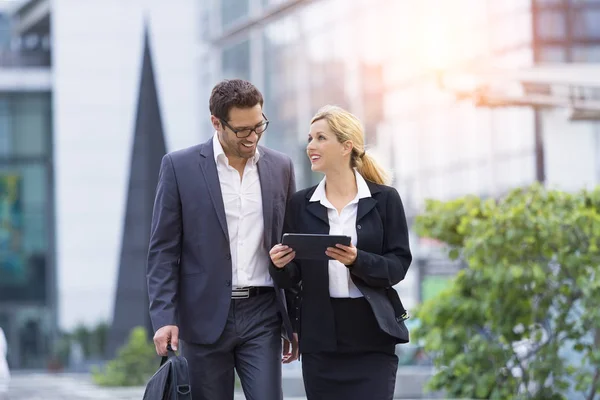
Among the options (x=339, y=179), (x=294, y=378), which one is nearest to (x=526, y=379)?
(x=339, y=179)

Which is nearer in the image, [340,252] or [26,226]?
[340,252]

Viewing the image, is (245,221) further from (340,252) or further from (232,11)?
(232,11)

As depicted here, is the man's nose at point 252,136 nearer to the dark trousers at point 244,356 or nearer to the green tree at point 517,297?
the dark trousers at point 244,356

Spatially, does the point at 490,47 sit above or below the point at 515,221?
above

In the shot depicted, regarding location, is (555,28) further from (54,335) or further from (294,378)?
(54,335)

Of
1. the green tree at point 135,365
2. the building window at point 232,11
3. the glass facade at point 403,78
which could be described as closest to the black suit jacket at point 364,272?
the green tree at point 135,365

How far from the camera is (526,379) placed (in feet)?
33.8

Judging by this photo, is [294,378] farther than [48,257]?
No

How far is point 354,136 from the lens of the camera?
17.5 ft

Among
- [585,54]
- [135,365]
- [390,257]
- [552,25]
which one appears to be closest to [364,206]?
[390,257]

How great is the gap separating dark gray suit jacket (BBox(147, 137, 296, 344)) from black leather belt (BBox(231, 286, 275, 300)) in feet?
0.18

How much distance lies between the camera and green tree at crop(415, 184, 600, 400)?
9.82 m

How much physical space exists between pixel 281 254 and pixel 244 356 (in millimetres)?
529

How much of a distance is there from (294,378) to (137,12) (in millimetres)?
33854
